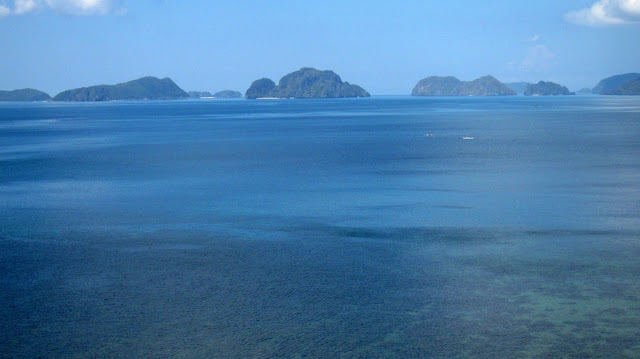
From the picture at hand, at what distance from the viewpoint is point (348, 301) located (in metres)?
15.4

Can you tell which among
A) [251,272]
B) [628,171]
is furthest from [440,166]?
[251,272]

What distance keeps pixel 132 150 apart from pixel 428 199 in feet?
114

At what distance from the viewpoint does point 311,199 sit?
94.0ft

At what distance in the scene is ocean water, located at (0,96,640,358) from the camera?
13352 millimetres


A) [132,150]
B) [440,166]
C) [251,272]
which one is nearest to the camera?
[251,272]

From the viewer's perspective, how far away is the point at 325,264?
18406 mm

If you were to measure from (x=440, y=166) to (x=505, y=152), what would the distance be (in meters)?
11.3

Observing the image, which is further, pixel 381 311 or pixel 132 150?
pixel 132 150

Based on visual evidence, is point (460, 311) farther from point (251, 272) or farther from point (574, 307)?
point (251, 272)

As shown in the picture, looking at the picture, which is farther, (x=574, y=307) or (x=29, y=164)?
(x=29, y=164)

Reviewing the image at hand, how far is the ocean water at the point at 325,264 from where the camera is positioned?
13352mm

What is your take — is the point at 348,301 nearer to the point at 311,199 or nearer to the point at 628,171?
the point at 311,199

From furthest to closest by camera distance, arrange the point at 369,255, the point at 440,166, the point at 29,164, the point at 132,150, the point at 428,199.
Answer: the point at 132,150, the point at 29,164, the point at 440,166, the point at 428,199, the point at 369,255

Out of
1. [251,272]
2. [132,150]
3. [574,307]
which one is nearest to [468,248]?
[574,307]
